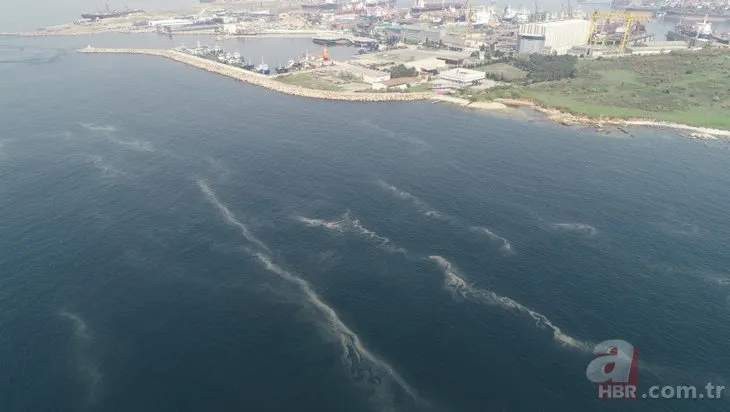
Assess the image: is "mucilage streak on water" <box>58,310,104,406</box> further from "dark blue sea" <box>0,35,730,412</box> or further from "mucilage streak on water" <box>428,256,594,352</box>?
"mucilage streak on water" <box>428,256,594,352</box>

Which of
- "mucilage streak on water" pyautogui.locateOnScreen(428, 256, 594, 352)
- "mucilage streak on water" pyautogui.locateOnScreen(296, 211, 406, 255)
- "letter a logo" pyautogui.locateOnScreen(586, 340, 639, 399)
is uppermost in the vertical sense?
"mucilage streak on water" pyautogui.locateOnScreen(296, 211, 406, 255)

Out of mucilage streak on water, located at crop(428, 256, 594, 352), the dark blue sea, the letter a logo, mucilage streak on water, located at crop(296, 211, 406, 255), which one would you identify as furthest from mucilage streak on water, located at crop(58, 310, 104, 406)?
the letter a logo

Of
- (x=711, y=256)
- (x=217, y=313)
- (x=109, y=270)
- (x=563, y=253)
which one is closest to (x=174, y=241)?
(x=109, y=270)

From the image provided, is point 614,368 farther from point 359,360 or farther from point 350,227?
point 350,227

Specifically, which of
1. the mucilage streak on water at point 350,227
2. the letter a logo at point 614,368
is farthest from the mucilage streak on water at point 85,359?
the letter a logo at point 614,368

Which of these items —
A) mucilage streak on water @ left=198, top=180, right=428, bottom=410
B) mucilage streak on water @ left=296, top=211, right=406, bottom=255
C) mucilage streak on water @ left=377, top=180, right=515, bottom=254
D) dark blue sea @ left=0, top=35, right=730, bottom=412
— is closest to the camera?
mucilage streak on water @ left=198, top=180, right=428, bottom=410

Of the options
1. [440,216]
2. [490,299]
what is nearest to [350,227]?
[440,216]

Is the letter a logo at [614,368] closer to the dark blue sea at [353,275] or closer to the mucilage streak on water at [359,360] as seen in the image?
the dark blue sea at [353,275]

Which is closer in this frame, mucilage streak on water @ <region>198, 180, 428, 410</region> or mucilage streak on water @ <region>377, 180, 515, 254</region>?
mucilage streak on water @ <region>198, 180, 428, 410</region>
